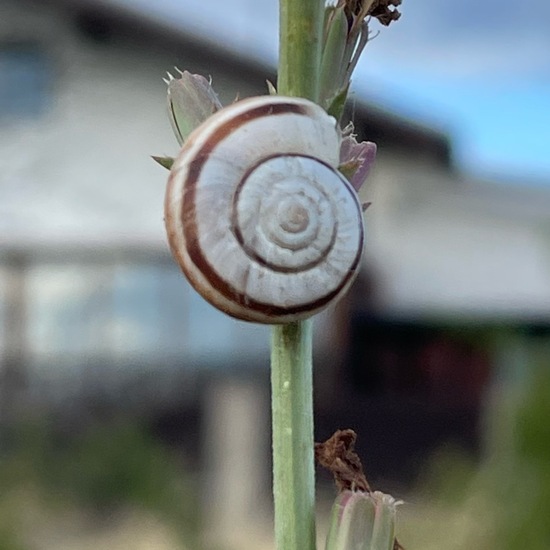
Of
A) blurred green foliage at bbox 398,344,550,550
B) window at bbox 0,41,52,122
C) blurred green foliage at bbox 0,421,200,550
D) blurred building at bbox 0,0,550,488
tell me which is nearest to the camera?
blurred green foliage at bbox 398,344,550,550

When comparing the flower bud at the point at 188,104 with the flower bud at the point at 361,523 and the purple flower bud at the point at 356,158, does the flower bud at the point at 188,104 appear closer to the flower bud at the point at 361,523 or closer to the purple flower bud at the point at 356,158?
the purple flower bud at the point at 356,158

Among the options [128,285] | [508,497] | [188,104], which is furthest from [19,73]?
[188,104]

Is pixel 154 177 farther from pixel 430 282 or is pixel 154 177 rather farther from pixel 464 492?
pixel 464 492

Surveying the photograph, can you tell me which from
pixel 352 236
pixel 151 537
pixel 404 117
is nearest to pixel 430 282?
A: pixel 404 117

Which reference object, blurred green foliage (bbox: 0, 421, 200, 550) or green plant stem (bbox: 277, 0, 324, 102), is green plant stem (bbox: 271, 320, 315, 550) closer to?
green plant stem (bbox: 277, 0, 324, 102)

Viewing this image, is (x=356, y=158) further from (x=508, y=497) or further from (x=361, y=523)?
(x=508, y=497)

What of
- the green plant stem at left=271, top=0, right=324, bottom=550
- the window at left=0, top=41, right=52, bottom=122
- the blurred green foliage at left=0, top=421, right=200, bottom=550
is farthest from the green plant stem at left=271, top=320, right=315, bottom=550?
the window at left=0, top=41, right=52, bottom=122

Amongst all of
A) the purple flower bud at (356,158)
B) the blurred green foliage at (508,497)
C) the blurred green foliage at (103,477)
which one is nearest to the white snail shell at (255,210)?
the purple flower bud at (356,158)
